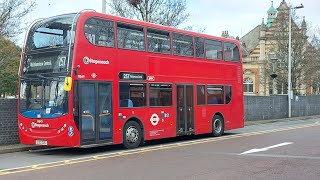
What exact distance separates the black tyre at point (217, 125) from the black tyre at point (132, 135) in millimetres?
4951

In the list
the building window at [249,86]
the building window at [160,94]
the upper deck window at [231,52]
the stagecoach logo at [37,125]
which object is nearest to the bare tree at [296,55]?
the building window at [249,86]

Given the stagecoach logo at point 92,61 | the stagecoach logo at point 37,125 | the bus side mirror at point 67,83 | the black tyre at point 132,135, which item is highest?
the stagecoach logo at point 92,61

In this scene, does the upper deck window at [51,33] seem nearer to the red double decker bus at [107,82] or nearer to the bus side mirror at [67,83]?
the red double decker bus at [107,82]

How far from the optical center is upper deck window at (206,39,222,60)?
19.7m

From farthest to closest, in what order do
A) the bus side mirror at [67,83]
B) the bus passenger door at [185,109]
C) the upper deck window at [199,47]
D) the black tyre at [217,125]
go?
the black tyre at [217,125] → the upper deck window at [199,47] → the bus passenger door at [185,109] → the bus side mirror at [67,83]

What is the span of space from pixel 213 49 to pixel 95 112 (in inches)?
295

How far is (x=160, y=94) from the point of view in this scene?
17.1 m

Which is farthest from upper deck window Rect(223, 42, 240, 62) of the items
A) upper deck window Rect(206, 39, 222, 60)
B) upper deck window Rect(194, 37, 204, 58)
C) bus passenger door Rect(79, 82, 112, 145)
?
bus passenger door Rect(79, 82, 112, 145)

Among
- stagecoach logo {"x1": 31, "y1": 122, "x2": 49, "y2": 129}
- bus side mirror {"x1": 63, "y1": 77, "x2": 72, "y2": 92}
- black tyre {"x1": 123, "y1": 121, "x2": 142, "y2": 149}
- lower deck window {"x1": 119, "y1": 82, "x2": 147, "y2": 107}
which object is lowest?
black tyre {"x1": 123, "y1": 121, "x2": 142, "y2": 149}

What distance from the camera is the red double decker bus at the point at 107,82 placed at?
13.9 m

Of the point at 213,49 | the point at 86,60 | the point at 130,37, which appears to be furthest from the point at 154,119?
the point at 213,49

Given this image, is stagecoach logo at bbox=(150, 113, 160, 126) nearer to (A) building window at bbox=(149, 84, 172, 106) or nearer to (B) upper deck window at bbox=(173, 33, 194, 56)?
(A) building window at bbox=(149, 84, 172, 106)

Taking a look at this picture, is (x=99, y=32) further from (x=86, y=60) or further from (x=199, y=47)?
(x=199, y=47)

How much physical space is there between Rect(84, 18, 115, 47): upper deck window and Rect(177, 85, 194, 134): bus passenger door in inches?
160
